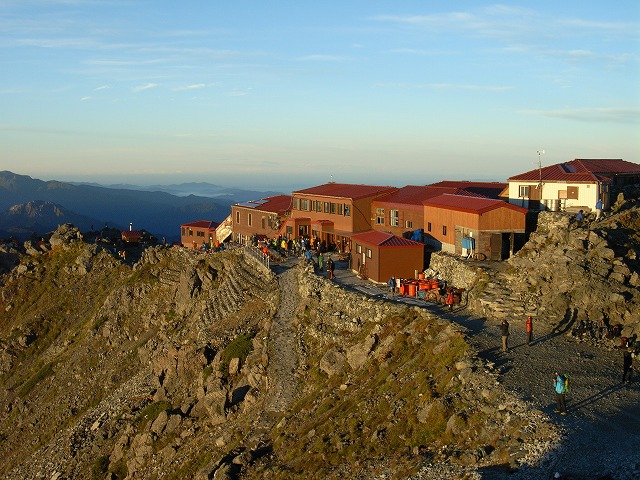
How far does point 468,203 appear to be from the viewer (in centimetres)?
4812

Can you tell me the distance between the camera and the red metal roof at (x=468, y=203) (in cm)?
4544

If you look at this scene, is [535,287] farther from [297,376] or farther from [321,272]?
[321,272]

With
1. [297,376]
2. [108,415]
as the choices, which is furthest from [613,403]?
[108,415]

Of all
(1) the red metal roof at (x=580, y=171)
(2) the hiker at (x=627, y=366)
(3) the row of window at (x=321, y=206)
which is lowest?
(2) the hiker at (x=627, y=366)

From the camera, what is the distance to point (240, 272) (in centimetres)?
5538

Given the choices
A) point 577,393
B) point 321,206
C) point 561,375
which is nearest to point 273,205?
point 321,206

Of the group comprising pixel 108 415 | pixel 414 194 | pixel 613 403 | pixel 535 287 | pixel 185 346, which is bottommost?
pixel 108 415

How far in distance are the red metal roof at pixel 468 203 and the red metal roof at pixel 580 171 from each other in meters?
4.46

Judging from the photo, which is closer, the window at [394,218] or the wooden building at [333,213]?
the window at [394,218]

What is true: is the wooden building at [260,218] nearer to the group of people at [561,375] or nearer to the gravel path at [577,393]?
the gravel path at [577,393]

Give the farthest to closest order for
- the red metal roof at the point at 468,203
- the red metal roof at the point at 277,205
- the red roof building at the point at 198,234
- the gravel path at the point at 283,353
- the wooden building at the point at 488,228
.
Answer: the red roof building at the point at 198,234 → the red metal roof at the point at 277,205 → the red metal roof at the point at 468,203 → the wooden building at the point at 488,228 → the gravel path at the point at 283,353

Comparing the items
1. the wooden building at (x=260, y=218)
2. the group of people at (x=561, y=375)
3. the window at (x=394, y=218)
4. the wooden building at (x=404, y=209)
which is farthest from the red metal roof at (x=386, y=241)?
the wooden building at (x=260, y=218)

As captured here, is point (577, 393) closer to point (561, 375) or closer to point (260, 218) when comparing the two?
point (561, 375)

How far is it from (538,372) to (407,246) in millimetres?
19419
